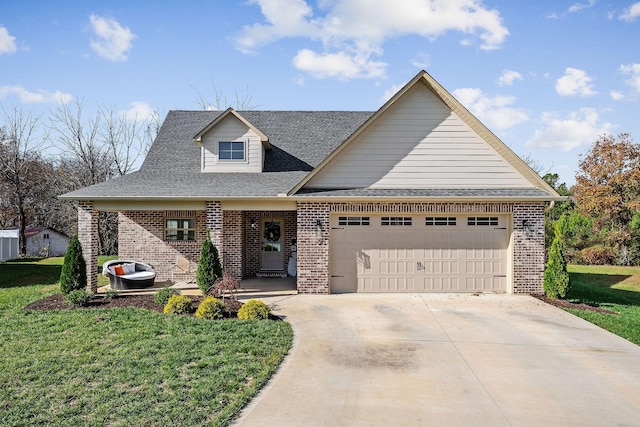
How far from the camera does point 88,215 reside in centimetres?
1258

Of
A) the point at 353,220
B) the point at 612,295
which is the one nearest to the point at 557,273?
the point at 612,295

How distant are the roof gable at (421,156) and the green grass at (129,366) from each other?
5643 mm

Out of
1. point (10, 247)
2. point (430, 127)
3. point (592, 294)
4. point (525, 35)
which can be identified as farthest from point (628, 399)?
point (10, 247)

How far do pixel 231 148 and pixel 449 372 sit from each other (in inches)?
439

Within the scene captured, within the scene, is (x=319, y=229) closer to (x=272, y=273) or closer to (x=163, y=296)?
(x=272, y=273)

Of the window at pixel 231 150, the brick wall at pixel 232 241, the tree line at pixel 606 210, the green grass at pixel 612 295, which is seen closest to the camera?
the green grass at pixel 612 295

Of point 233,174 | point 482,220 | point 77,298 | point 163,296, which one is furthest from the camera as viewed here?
point 233,174

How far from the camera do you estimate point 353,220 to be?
41.8ft

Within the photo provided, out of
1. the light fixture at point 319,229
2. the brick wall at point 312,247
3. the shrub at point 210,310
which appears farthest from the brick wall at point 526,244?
the shrub at point 210,310

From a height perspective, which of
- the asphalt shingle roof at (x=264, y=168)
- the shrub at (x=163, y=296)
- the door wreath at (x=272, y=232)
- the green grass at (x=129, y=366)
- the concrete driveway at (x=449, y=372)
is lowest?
the concrete driveway at (x=449, y=372)

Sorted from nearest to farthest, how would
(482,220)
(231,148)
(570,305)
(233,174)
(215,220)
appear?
1. (570,305)
2. (215,220)
3. (482,220)
4. (233,174)
5. (231,148)

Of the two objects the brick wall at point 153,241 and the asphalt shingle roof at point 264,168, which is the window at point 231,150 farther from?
the brick wall at point 153,241

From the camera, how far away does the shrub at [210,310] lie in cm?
923

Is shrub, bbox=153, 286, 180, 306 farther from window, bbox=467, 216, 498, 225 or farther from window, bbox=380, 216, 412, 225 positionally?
window, bbox=467, 216, 498, 225
